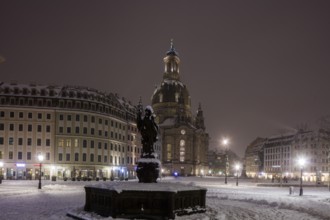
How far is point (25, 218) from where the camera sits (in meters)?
23.8

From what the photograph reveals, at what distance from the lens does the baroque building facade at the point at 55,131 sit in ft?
324

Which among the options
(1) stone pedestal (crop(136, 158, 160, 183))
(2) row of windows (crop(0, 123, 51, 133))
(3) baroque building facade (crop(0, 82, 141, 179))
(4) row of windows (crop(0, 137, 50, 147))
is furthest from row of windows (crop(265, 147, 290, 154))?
(1) stone pedestal (crop(136, 158, 160, 183))

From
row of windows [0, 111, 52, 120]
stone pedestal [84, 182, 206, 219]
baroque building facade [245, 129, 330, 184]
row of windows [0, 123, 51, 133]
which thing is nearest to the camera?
stone pedestal [84, 182, 206, 219]

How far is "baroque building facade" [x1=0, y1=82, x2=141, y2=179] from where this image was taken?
98.6 metres

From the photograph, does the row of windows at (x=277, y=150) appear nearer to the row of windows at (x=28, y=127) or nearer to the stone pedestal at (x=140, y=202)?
the row of windows at (x=28, y=127)

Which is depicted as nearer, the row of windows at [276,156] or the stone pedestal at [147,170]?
the stone pedestal at [147,170]

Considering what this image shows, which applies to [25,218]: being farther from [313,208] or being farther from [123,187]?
[313,208]

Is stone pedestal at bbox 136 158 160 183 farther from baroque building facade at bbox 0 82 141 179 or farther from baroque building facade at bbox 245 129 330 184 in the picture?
baroque building facade at bbox 245 129 330 184

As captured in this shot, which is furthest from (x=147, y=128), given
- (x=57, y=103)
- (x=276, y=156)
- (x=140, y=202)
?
(x=276, y=156)

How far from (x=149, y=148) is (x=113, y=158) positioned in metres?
84.1

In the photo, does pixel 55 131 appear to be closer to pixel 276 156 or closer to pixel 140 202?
pixel 140 202

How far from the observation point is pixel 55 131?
102500 millimetres

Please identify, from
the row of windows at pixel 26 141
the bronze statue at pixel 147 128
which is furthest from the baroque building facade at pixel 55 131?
the bronze statue at pixel 147 128

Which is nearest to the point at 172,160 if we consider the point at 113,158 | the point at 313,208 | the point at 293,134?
the point at 293,134
